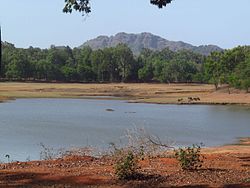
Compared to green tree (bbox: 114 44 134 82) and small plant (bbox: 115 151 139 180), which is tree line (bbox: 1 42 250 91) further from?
small plant (bbox: 115 151 139 180)

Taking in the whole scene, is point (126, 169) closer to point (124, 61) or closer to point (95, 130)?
point (95, 130)

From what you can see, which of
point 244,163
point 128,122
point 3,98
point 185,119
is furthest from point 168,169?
point 3,98

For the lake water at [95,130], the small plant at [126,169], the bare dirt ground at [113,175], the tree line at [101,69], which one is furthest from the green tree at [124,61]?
the small plant at [126,169]

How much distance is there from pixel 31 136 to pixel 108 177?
1744cm

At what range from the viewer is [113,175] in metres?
10.8

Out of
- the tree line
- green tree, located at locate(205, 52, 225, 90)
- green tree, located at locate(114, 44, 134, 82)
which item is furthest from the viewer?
green tree, located at locate(114, 44, 134, 82)

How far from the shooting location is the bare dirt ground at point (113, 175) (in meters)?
9.95

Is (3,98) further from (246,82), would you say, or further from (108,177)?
(108,177)

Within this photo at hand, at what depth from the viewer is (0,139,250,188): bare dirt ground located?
9953mm

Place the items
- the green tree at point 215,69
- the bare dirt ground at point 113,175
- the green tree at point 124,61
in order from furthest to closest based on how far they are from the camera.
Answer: the green tree at point 124,61
the green tree at point 215,69
the bare dirt ground at point 113,175

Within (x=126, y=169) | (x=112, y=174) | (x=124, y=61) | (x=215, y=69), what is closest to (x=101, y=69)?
(x=124, y=61)

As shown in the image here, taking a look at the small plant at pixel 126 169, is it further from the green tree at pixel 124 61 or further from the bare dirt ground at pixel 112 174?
the green tree at pixel 124 61

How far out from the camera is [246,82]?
71.7 meters

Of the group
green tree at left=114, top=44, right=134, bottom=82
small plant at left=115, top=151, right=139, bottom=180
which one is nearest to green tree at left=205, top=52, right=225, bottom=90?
green tree at left=114, top=44, right=134, bottom=82
